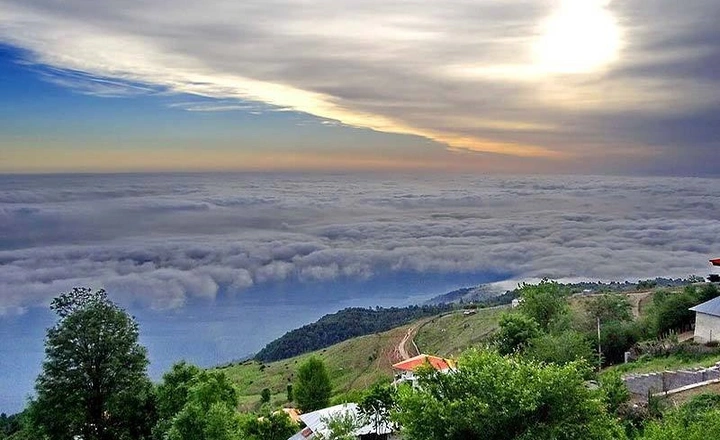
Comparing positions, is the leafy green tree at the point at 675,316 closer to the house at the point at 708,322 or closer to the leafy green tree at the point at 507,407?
the house at the point at 708,322

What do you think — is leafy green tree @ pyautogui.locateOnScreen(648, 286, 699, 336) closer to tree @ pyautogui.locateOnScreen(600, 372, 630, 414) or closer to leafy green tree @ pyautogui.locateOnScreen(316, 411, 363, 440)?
tree @ pyautogui.locateOnScreen(600, 372, 630, 414)

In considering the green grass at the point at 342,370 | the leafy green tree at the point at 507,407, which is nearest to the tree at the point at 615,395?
the leafy green tree at the point at 507,407

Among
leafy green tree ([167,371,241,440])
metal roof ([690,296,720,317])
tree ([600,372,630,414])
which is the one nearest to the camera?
leafy green tree ([167,371,241,440])

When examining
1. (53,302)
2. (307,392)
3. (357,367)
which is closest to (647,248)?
→ (357,367)

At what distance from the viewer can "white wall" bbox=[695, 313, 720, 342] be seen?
42.2 m

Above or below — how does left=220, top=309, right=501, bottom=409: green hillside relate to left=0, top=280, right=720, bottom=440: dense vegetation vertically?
below

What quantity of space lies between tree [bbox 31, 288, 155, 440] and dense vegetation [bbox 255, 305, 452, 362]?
100378 millimetres

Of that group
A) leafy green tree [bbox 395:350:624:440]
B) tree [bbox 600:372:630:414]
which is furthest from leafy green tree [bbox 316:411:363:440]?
tree [bbox 600:372:630:414]

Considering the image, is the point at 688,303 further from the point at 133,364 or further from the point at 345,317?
the point at 345,317

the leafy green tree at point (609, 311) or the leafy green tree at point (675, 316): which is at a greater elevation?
the leafy green tree at point (675, 316)

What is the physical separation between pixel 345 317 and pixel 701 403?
144 m

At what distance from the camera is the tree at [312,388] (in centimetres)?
5709

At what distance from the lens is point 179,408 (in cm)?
3297

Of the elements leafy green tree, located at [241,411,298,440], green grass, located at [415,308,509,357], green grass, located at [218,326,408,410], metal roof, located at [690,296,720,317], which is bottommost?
green grass, located at [218,326,408,410]
